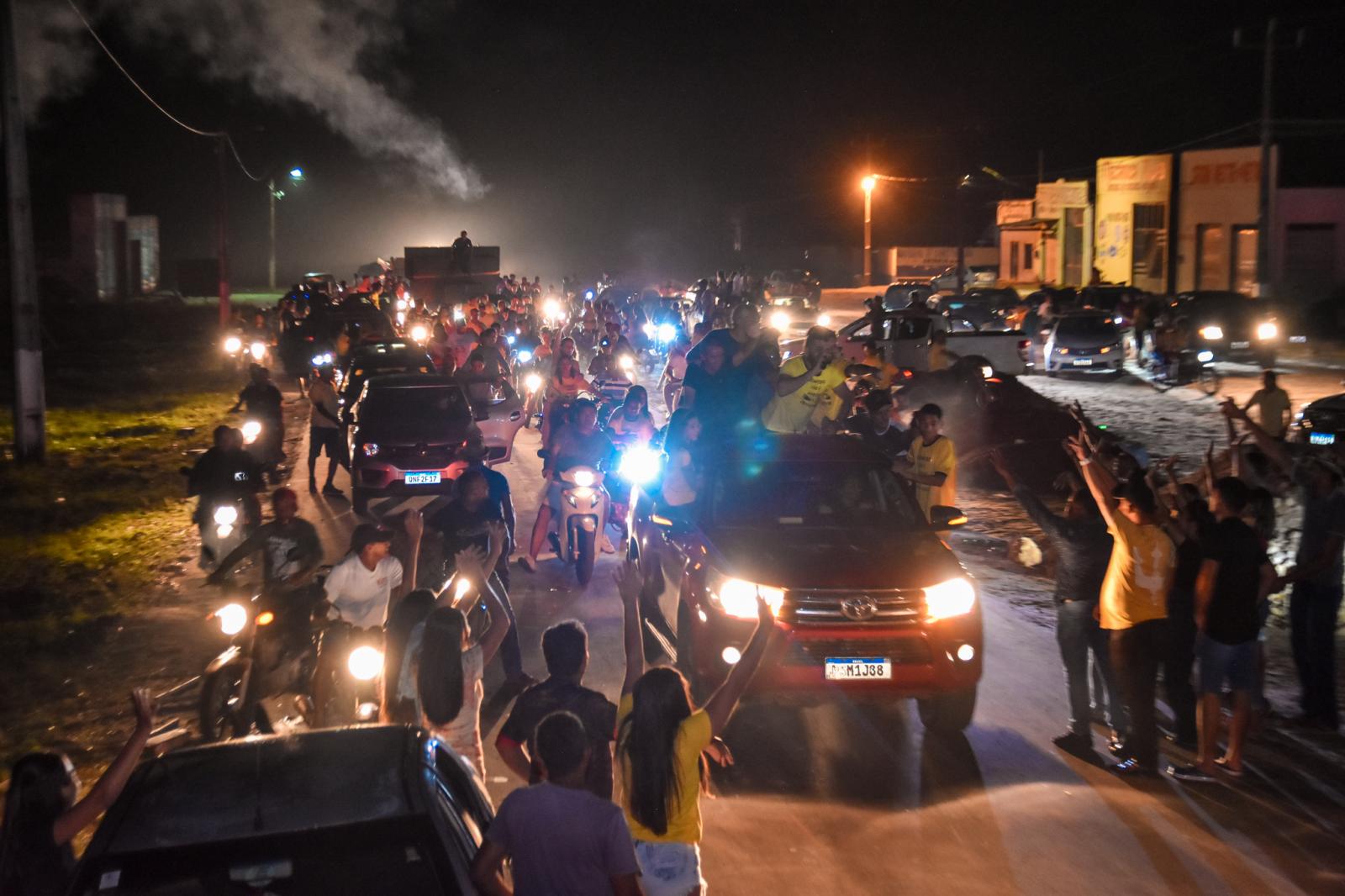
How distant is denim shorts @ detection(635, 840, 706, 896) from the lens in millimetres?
4512

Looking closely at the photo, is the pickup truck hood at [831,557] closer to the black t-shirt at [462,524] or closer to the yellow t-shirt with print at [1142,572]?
the yellow t-shirt with print at [1142,572]

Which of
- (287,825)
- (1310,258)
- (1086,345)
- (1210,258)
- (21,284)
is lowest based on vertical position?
(287,825)

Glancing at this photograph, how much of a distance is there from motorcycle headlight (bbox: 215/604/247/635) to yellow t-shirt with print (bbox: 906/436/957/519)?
528 cm

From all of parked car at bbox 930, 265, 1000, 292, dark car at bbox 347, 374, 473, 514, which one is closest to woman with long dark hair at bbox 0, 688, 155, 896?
dark car at bbox 347, 374, 473, 514

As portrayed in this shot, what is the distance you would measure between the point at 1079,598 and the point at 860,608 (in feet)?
4.33

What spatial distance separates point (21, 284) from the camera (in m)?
20.1

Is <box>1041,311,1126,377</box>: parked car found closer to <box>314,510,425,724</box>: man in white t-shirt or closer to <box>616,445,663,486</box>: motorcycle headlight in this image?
<box>616,445,663,486</box>: motorcycle headlight

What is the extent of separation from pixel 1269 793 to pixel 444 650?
4558mm

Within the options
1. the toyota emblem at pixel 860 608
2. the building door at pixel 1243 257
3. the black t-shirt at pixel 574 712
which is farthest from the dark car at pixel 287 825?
the building door at pixel 1243 257

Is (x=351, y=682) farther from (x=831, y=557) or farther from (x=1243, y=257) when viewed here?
(x=1243, y=257)

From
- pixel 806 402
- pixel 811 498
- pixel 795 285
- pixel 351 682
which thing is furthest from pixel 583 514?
pixel 795 285

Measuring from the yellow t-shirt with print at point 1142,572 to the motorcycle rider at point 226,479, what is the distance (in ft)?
24.6

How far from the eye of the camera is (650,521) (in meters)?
9.58

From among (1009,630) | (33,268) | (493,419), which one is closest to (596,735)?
(1009,630)
